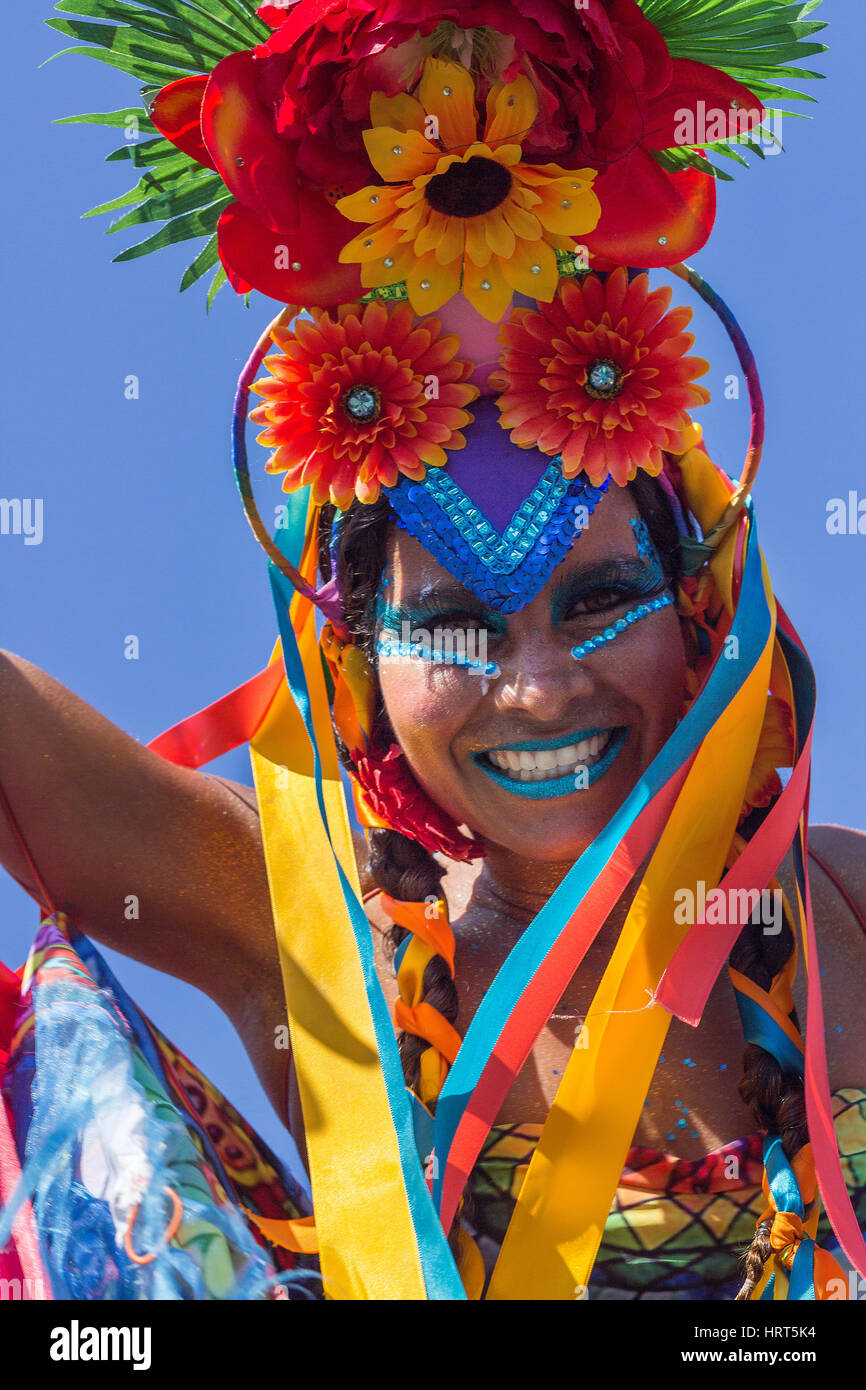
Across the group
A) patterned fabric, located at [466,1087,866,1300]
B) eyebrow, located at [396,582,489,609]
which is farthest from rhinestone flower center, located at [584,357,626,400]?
patterned fabric, located at [466,1087,866,1300]

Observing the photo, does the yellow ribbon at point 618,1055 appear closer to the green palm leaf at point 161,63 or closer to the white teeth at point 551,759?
the white teeth at point 551,759

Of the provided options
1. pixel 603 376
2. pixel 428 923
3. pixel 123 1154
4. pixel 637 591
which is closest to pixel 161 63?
pixel 603 376


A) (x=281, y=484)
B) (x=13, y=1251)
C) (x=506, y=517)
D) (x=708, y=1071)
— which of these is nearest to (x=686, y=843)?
(x=708, y=1071)

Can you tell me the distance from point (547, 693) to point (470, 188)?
755 mm

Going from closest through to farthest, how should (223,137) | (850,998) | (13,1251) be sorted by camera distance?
(13,1251) → (223,137) → (850,998)

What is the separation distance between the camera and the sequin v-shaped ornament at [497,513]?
112 inches

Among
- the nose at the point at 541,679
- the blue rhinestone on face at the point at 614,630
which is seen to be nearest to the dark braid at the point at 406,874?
the nose at the point at 541,679

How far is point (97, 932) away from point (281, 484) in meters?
0.79

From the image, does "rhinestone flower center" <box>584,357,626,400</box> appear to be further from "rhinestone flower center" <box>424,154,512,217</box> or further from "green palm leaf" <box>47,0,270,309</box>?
"green palm leaf" <box>47,0,270,309</box>

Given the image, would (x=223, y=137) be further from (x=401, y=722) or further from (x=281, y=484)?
(x=401, y=722)

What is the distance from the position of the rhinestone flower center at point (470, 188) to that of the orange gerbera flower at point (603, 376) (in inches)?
6.8

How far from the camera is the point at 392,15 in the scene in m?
2.70

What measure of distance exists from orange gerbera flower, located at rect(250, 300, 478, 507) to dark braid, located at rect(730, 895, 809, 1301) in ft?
2.88

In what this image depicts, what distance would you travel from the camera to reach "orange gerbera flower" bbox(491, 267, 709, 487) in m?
2.88
